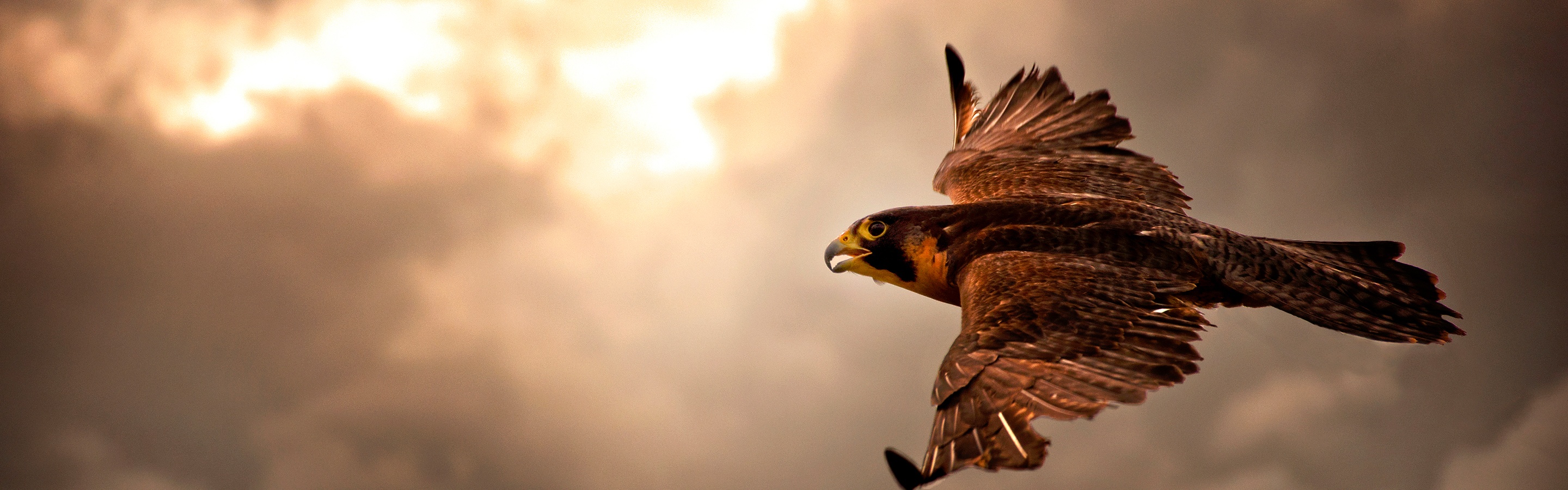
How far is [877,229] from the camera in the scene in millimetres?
9906

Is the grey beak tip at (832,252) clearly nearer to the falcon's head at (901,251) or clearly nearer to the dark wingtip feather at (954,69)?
the falcon's head at (901,251)

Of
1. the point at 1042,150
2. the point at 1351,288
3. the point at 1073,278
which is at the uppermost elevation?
the point at 1042,150

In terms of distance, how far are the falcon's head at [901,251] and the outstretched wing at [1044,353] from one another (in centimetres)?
102

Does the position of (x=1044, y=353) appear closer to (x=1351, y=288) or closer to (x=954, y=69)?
(x=1351, y=288)

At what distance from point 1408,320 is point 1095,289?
292cm

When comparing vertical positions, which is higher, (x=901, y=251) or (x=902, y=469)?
(x=901, y=251)

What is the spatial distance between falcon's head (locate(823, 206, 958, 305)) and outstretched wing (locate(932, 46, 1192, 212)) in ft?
5.67

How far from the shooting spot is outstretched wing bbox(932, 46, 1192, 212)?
10914mm

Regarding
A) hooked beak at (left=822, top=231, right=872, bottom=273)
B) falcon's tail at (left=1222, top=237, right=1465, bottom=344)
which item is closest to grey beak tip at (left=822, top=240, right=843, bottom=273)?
hooked beak at (left=822, top=231, right=872, bottom=273)

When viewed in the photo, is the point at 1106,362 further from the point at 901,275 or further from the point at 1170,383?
the point at 901,275

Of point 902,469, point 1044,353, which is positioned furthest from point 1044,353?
point 902,469

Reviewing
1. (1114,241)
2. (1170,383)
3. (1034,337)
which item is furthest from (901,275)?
(1170,383)

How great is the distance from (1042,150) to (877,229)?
3.11 m

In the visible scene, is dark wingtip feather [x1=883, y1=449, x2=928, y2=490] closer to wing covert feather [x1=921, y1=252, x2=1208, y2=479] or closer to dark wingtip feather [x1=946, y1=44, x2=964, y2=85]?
wing covert feather [x1=921, y1=252, x2=1208, y2=479]
